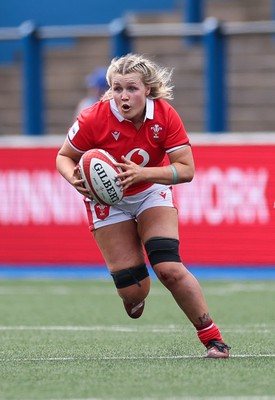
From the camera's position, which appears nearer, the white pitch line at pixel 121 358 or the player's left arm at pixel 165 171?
the player's left arm at pixel 165 171

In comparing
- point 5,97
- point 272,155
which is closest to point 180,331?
point 272,155

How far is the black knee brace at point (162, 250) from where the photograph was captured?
746 centimetres

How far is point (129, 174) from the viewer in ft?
23.7

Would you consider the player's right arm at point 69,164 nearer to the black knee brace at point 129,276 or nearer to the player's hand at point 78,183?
the player's hand at point 78,183

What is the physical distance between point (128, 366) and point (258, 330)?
7.57 feet

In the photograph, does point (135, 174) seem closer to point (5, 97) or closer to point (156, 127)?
point (156, 127)

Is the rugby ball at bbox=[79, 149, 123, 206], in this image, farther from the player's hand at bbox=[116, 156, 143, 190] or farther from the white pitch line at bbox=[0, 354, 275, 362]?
the white pitch line at bbox=[0, 354, 275, 362]

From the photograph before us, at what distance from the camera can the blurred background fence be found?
13.4m

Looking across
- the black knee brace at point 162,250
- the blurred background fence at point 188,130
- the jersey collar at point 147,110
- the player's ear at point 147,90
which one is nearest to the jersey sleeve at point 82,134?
the jersey collar at point 147,110

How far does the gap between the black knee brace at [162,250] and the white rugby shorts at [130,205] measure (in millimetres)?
272

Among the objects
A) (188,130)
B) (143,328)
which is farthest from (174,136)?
(188,130)

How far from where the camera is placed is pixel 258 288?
12734 mm

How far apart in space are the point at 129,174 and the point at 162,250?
54 centimetres

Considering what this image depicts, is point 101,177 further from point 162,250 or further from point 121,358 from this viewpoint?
point 121,358
